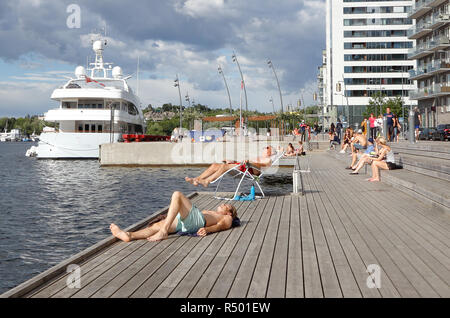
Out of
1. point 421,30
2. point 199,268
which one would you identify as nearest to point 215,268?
point 199,268

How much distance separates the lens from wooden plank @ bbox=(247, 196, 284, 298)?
3.75 m

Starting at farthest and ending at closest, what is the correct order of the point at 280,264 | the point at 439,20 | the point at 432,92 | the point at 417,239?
the point at 432,92
the point at 439,20
the point at 417,239
the point at 280,264

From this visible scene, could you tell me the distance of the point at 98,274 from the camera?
428cm

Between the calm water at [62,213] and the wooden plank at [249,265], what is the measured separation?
Result: 3.52m

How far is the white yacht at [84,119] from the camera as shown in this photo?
41750 millimetres

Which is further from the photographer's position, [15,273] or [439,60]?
[439,60]

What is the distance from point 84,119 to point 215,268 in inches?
1582

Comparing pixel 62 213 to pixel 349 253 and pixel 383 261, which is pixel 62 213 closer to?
pixel 349 253

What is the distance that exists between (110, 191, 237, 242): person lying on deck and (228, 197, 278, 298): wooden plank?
589mm

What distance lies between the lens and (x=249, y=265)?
454 centimetres

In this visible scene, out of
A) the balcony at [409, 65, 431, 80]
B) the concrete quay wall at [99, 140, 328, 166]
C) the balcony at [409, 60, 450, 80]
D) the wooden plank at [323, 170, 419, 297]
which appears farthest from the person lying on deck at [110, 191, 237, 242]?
the balcony at [409, 65, 431, 80]
